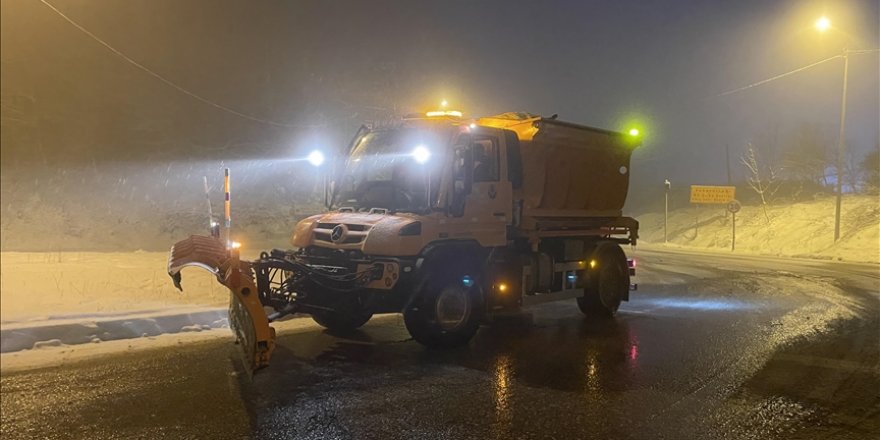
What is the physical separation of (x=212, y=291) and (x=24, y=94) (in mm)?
7114

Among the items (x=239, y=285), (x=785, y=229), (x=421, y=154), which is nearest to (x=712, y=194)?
(x=785, y=229)

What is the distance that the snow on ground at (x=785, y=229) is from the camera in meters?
30.5

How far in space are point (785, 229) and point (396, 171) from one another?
1472 inches

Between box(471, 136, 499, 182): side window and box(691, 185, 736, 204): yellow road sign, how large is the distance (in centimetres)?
3522

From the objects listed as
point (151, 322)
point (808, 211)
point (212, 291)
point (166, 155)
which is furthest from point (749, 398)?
point (808, 211)

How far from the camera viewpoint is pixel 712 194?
4025 centimetres

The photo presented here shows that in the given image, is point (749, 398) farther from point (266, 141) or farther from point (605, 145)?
point (266, 141)

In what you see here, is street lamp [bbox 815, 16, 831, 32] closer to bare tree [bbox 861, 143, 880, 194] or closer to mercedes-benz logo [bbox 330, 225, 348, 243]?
bare tree [bbox 861, 143, 880, 194]

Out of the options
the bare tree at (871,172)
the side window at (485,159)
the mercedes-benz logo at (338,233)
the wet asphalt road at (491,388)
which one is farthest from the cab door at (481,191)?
the bare tree at (871,172)

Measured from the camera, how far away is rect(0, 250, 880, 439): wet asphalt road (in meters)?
4.87

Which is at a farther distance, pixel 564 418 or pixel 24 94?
pixel 564 418

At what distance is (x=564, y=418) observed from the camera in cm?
518

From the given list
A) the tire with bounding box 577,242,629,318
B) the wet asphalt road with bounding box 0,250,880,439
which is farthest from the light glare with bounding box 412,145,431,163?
the tire with bounding box 577,242,629,318

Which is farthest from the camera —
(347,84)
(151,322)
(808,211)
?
(808,211)
